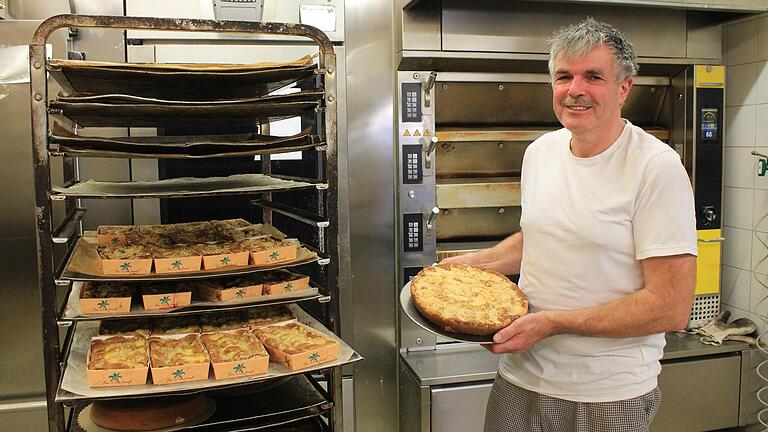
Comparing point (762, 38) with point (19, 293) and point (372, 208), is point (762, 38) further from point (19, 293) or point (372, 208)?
point (19, 293)

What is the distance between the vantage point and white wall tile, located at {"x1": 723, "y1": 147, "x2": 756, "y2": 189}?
3318 mm

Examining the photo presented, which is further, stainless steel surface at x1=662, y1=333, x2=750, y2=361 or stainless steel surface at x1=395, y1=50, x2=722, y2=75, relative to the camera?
stainless steel surface at x1=662, y1=333, x2=750, y2=361

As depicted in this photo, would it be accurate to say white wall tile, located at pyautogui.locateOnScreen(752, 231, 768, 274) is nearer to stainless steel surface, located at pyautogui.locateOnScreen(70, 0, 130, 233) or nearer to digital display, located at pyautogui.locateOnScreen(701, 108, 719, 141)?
digital display, located at pyautogui.locateOnScreen(701, 108, 719, 141)

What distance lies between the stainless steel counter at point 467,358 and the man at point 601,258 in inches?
36.0

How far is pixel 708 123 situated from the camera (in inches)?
131

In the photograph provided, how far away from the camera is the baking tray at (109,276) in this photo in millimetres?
1814

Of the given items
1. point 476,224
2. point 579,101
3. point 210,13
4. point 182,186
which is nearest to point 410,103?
point 476,224

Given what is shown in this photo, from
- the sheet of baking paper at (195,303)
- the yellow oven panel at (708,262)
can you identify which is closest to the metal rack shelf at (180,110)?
the sheet of baking paper at (195,303)

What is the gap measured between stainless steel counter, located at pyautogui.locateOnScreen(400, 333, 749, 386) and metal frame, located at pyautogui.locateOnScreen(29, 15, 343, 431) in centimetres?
96

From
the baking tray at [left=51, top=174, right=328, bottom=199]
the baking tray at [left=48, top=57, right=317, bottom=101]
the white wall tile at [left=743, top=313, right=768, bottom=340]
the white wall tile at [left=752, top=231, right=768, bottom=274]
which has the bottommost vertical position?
the white wall tile at [left=743, top=313, right=768, bottom=340]

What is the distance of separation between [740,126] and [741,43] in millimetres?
404

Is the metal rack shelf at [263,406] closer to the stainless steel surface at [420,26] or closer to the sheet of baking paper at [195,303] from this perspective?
the sheet of baking paper at [195,303]

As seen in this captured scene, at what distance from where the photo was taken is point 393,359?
324 cm

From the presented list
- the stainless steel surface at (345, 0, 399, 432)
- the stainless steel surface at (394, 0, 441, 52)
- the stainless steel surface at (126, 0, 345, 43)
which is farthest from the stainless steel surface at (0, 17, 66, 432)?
the stainless steel surface at (394, 0, 441, 52)
